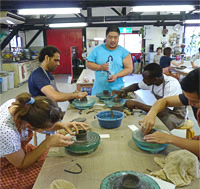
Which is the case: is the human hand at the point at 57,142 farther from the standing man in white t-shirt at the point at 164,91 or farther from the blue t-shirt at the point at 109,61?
the blue t-shirt at the point at 109,61

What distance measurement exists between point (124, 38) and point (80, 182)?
10347mm

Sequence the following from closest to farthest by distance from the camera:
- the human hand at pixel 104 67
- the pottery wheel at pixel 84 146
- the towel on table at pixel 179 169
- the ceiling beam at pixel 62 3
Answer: the towel on table at pixel 179 169, the pottery wheel at pixel 84 146, the ceiling beam at pixel 62 3, the human hand at pixel 104 67

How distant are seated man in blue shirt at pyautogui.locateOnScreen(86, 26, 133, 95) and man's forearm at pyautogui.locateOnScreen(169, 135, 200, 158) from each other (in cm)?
134

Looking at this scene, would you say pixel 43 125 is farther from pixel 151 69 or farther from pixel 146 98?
pixel 146 98

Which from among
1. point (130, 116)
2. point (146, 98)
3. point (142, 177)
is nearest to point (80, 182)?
point (142, 177)

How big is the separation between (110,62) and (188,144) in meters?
1.53

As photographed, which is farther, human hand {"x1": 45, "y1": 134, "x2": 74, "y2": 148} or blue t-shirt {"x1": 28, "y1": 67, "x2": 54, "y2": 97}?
blue t-shirt {"x1": 28, "y1": 67, "x2": 54, "y2": 97}

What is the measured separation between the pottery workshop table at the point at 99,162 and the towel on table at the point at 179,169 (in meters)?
0.03

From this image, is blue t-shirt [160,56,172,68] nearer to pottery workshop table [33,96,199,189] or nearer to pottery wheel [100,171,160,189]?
pottery workshop table [33,96,199,189]

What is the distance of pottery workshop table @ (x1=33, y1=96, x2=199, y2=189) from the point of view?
38.5 inches

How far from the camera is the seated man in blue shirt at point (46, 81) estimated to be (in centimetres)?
203

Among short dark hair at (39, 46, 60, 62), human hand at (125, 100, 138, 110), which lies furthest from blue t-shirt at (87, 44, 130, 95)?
human hand at (125, 100, 138, 110)

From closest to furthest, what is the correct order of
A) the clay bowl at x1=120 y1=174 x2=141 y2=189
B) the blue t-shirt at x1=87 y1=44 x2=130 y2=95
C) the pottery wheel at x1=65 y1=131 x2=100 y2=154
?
the clay bowl at x1=120 y1=174 x2=141 y2=189 < the pottery wheel at x1=65 y1=131 x2=100 y2=154 < the blue t-shirt at x1=87 y1=44 x2=130 y2=95

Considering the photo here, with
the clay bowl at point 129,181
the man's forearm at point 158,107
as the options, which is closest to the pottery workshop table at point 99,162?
the clay bowl at point 129,181
